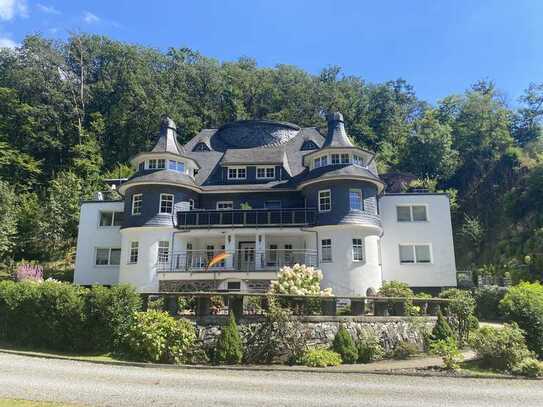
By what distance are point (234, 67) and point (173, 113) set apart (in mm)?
14841

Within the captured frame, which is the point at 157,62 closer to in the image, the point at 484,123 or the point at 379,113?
the point at 379,113

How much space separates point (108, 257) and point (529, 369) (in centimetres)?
2636

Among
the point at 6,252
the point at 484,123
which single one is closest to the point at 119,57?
the point at 6,252

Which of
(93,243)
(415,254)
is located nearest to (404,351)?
(415,254)

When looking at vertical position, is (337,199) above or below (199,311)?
above

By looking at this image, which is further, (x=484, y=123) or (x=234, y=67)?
(x=234, y=67)

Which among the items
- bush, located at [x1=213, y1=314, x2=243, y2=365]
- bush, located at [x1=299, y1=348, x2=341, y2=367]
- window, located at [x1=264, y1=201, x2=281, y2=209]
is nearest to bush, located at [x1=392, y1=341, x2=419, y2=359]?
bush, located at [x1=299, y1=348, x2=341, y2=367]

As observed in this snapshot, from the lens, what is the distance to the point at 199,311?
50.9 feet

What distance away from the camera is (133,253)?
27219mm

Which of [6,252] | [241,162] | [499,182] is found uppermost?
[499,182]

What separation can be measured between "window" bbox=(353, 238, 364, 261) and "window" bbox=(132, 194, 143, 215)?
1404cm

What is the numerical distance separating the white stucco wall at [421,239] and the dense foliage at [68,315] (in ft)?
62.4

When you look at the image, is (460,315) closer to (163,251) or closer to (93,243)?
(163,251)

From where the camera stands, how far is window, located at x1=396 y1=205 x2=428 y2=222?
29.8 m
